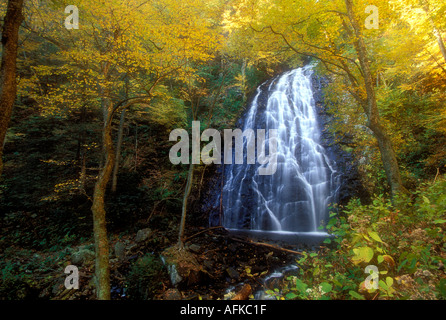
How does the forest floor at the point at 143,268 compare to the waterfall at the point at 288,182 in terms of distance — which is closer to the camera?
the forest floor at the point at 143,268

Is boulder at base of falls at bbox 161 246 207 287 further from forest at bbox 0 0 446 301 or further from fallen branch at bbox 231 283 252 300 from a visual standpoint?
fallen branch at bbox 231 283 252 300

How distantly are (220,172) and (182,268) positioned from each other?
771 cm

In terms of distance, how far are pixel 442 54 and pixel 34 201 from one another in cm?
1924

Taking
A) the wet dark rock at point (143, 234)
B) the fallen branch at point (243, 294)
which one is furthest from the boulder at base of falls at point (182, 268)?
the wet dark rock at point (143, 234)

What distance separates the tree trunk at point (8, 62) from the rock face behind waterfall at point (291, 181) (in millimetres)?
9514

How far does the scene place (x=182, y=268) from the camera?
556cm

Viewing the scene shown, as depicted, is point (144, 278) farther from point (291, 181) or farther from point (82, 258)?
point (291, 181)

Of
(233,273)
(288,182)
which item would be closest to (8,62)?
(233,273)

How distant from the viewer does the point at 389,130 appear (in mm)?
7055

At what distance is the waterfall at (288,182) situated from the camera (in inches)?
381

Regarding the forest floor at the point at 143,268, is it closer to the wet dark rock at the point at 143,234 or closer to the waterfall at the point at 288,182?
the wet dark rock at the point at 143,234

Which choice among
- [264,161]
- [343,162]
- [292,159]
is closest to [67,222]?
[264,161]

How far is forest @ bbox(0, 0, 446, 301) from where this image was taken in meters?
3.17

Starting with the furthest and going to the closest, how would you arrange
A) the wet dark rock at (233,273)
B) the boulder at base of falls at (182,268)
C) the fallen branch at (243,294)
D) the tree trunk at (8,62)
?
the wet dark rock at (233,273)
the boulder at base of falls at (182,268)
the fallen branch at (243,294)
the tree trunk at (8,62)
